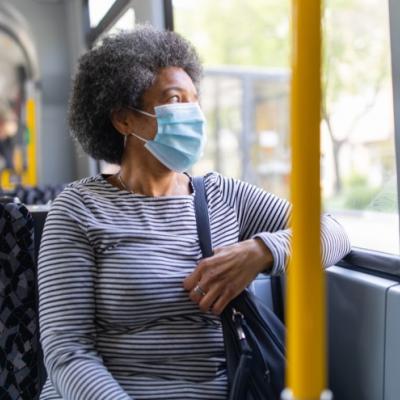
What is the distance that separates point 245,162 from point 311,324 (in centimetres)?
431

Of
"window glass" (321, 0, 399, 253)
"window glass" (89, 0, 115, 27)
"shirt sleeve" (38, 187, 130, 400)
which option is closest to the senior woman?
"shirt sleeve" (38, 187, 130, 400)

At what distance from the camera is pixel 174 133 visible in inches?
46.6

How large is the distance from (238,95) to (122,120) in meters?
3.58

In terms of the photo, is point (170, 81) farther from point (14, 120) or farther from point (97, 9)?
point (14, 120)

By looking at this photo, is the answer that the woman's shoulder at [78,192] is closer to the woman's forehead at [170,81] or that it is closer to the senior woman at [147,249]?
the senior woman at [147,249]

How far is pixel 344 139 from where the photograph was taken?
5.75 ft

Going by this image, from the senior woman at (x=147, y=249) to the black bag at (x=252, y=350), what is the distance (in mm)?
38

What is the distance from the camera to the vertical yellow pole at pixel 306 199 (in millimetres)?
365

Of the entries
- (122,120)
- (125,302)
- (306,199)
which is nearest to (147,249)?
(125,302)

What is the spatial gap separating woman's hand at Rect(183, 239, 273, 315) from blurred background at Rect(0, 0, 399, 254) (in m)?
0.33

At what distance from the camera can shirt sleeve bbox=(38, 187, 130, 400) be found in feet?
3.08

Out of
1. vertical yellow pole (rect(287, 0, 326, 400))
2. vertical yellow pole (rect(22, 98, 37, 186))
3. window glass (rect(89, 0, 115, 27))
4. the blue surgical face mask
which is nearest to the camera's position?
vertical yellow pole (rect(287, 0, 326, 400))

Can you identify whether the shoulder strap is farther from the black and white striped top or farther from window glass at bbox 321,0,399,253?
window glass at bbox 321,0,399,253

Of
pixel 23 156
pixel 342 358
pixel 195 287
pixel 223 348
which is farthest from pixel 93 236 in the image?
pixel 23 156
